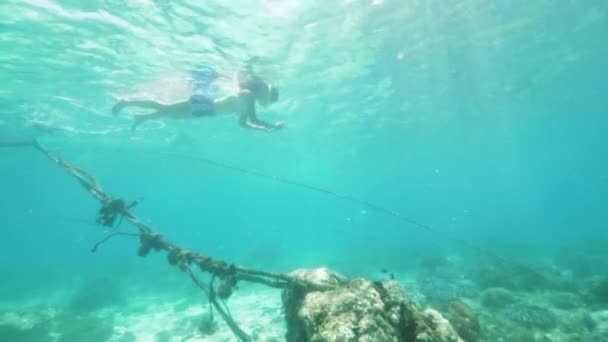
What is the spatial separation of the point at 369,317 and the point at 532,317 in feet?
39.0

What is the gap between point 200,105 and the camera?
11.2m

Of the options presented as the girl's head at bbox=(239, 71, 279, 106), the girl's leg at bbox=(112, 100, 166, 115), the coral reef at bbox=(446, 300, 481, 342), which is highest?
the girl's head at bbox=(239, 71, 279, 106)

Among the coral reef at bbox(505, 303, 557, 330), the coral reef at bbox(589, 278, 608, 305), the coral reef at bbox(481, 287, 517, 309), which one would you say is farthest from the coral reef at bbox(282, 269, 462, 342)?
the coral reef at bbox(589, 278, 608, 305)

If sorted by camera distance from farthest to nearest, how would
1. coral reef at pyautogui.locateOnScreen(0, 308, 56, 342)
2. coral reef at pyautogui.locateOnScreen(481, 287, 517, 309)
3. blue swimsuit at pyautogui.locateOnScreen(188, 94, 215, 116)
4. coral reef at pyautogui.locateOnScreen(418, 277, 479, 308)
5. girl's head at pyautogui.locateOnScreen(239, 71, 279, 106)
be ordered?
coral reef at pyautogui.locateOnScreen(0, 308, 56, 342)
coral reef at pyautogui.locateOnScreen(418, 277, 479, 308)
coral reef at pyautogui.locateOnScreen(481, 287, 517, 309)
girl's head at pyautogui.locateOnScreen(239, 71, 279, 106)
blue swimsuit at pyautogui.locateOnScreen(188, 94, 215, 116)

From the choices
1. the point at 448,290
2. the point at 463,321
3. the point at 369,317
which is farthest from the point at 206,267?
the point at 448,290

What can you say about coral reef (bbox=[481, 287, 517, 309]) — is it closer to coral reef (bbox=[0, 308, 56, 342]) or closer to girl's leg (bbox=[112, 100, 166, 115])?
girl's leg (bbox=[112, 100, 166, 115])

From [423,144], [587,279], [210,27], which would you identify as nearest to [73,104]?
[210,27]

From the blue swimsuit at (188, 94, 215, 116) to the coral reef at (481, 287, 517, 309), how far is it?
1290 cm

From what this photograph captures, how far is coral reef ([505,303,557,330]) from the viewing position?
11.8 m

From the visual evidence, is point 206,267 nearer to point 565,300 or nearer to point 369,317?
point 369,317

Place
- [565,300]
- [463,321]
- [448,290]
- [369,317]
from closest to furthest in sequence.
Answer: [369,317] < [463,321] < [565,300] < [448,290]

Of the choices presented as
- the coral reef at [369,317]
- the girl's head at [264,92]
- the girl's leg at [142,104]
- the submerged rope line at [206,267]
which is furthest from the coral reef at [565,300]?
the girl's leg at [142,104]

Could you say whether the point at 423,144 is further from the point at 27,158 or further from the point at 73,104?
the point at 27,158

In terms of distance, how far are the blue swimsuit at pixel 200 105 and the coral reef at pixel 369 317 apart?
874cm
